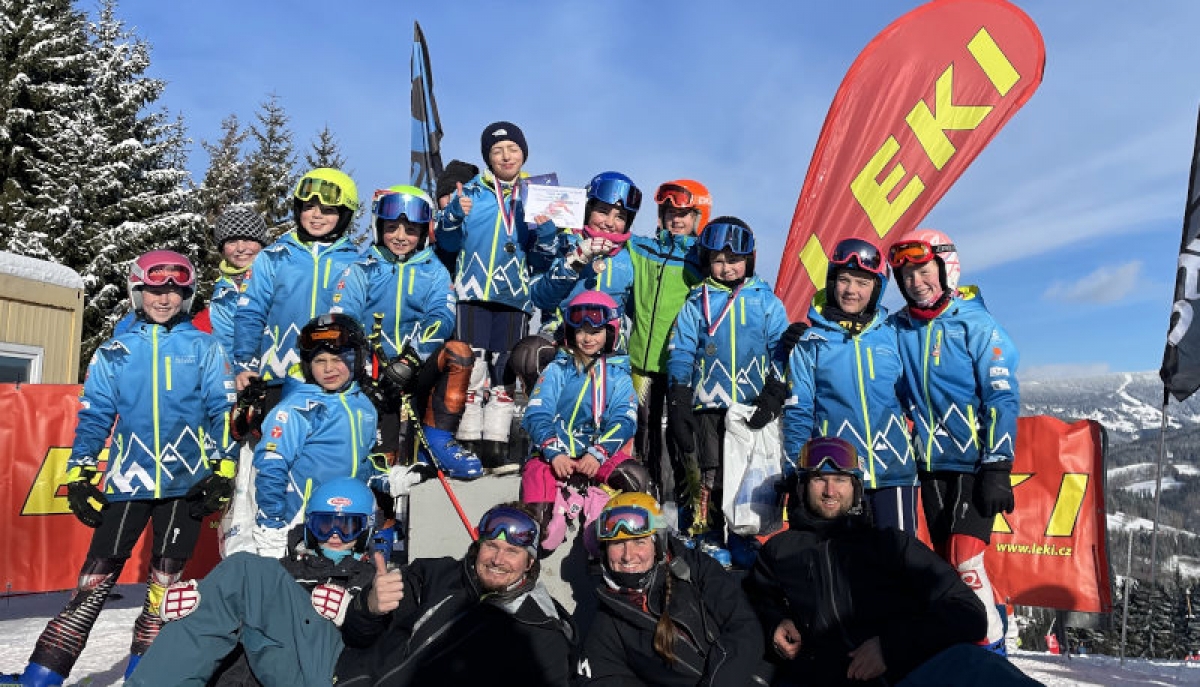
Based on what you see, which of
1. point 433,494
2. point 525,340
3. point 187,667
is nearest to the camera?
point 187,667

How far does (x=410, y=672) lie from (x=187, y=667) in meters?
0.90

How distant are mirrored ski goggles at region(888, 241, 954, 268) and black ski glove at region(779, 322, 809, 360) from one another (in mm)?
684

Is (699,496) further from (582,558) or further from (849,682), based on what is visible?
(849,682)

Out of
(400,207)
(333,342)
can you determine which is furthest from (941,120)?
(333,342)

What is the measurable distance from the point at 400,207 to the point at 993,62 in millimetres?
5761

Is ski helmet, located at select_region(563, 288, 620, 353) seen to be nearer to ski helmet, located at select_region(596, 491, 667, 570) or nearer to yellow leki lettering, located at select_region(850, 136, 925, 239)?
ski helmet, located at select_region(596, 491, 667, 570)

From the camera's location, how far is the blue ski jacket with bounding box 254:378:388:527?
4.35 metres

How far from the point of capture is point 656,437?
6266 mm

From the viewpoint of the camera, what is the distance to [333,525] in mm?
4008

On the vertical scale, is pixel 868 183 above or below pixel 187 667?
above

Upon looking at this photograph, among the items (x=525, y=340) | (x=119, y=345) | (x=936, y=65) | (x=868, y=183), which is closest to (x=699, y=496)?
(x=525, y=340)

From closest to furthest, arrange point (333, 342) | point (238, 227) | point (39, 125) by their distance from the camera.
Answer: point (333, 342) → point (238, 227) → point (39, 125)

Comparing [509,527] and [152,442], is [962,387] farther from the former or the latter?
[152,442]

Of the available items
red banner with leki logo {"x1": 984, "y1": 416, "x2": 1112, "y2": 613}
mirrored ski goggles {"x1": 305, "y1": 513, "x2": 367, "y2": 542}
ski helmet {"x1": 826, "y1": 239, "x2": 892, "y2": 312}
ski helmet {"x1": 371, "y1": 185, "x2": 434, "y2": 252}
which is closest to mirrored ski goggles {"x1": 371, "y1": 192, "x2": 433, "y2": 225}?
ski helmet {"x1": 371, "y1": 185, "x2": 434, "y2": 252}
